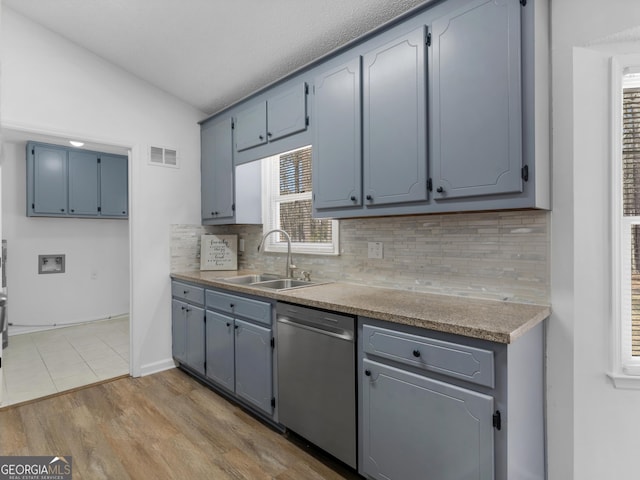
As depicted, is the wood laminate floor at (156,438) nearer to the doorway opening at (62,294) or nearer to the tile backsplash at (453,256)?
the doorway opening at (62,294)

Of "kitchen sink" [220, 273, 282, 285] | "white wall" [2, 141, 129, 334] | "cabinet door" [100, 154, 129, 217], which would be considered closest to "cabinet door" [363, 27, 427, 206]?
"kitchen sink" [220, 273, 282, 285]

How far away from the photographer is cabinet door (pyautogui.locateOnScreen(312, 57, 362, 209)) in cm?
221

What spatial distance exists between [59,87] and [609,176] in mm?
3671

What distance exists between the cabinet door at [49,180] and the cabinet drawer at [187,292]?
7.45 feet

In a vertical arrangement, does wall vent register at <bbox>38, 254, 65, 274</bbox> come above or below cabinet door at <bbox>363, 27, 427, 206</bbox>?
below

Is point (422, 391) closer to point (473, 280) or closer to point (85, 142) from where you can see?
point (473, 280)

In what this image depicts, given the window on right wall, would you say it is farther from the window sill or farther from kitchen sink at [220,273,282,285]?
kitchen sink at [220,273,282,285]

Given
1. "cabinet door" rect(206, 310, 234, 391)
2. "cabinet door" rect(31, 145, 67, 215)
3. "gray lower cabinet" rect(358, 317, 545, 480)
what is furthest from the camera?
"cabinet door" rect(31, 145, 67, 215)

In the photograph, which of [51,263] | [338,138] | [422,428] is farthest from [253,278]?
[51,263]

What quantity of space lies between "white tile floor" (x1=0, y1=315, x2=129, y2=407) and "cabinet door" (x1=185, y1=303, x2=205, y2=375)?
69 centimetres

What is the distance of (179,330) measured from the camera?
11.1ft

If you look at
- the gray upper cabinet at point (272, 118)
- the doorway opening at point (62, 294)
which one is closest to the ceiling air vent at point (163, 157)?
the doorway opening at point (62, 294)

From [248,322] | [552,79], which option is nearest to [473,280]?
[552,79]

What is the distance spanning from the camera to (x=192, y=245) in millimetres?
3678
